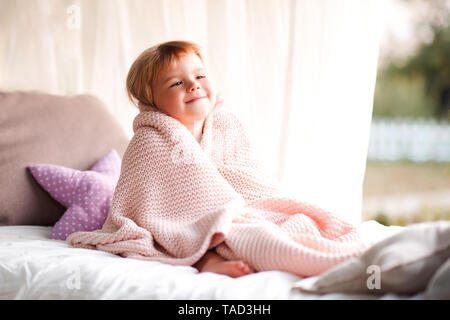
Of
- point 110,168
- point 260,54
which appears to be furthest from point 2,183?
point 260,54

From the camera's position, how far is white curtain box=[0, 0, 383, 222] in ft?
6.61

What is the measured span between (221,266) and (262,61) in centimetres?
129

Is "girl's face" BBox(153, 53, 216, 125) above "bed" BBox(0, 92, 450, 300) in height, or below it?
above

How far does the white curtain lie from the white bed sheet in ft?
2.67

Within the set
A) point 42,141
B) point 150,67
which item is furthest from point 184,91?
point 42,141

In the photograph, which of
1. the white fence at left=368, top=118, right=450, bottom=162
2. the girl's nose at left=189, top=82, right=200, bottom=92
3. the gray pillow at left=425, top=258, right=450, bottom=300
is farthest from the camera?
the white fence at left=368, top=118, right=450, bottom=162

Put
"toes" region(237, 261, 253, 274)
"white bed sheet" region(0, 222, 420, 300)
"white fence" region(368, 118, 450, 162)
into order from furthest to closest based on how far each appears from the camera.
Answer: "white fence" region(368, 118, 450, 162) < "toes" region(237, 261, 253, 274) < "white bed sheet" region(0, 222, 420, 300)

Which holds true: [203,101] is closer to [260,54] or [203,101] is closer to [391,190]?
[260,54]

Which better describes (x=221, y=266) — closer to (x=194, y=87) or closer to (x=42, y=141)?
(x=194, y=87)

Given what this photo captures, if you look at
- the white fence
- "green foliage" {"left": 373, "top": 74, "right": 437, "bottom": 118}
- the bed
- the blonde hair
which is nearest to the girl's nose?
the blonde hair

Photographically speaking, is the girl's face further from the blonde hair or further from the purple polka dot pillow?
the purple polka dot pillow

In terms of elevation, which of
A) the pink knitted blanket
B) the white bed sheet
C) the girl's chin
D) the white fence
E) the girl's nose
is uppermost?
the girl's nose

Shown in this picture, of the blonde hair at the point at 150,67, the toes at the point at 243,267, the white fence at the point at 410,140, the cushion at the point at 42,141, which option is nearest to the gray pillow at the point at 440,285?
the toes at the point at 243,267

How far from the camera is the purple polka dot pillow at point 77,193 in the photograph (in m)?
1.59
